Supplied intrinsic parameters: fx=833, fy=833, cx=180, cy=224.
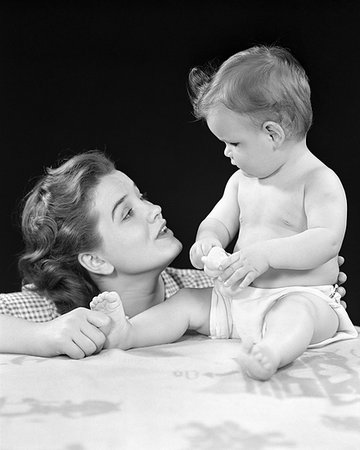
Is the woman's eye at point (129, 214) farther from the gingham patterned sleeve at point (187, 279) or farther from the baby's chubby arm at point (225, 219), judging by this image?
the gingham patterned sleeve at point (187, 279)

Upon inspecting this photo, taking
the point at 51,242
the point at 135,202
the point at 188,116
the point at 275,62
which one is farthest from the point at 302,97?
the point at 188,116

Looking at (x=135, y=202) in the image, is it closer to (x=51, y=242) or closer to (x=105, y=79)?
(x=51, y=242)

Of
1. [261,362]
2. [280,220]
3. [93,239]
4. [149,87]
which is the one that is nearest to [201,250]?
[280,220]

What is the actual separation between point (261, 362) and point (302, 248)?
37 centimetres

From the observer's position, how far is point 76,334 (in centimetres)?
195

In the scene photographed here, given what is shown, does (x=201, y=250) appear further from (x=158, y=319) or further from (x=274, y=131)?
(x=274, y=131)

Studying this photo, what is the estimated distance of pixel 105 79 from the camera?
3.30m

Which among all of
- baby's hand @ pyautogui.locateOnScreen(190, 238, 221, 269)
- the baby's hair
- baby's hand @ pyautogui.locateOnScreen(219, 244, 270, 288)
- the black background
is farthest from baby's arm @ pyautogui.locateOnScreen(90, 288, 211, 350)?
the black background

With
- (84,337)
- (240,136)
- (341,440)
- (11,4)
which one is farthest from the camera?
(11,4)

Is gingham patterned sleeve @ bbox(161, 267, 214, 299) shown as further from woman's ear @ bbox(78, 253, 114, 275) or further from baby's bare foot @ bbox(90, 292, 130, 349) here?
baby's bare foot @ bbox(90, 292, 130, 349)

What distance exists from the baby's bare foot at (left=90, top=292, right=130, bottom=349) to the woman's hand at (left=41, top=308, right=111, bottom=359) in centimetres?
2

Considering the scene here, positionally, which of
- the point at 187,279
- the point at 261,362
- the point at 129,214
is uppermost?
Result: the point at 129,214

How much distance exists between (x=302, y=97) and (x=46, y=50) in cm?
144

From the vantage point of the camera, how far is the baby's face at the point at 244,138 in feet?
6.81
